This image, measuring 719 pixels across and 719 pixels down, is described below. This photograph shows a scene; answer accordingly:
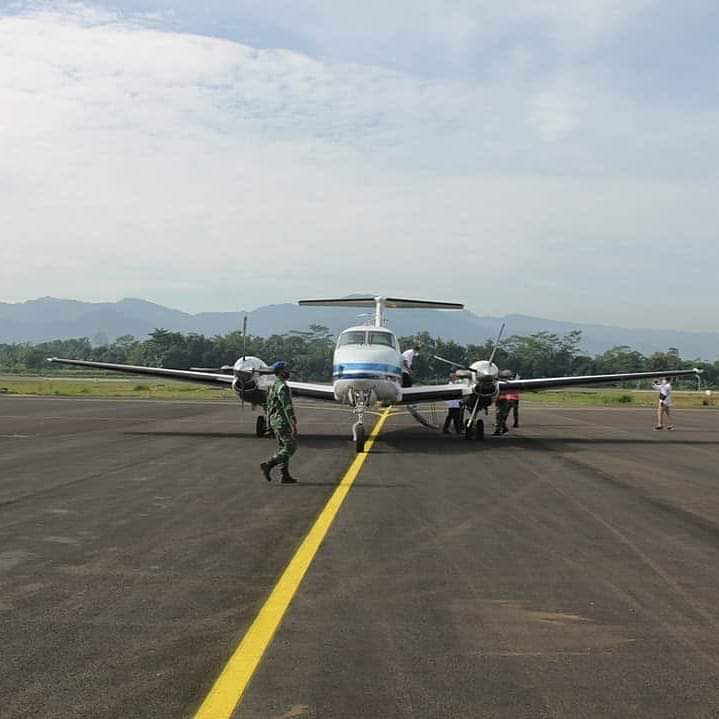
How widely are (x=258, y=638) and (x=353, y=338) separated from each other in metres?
16.5

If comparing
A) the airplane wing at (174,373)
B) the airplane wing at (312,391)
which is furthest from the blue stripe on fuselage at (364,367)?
the airplane wing at (174,373)

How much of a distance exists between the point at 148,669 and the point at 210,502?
637cm

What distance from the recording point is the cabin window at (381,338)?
2170 cm

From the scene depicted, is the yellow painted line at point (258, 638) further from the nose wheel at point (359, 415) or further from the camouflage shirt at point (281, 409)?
the nose wheel at point (359, 415)

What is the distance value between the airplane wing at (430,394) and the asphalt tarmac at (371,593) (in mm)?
7961

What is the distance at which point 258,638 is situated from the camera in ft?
17.9

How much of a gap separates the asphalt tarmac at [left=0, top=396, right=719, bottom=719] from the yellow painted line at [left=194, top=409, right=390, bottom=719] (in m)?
0.07

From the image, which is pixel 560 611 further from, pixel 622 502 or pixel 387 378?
pixel 387 378

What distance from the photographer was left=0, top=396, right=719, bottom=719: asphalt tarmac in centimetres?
A: 455

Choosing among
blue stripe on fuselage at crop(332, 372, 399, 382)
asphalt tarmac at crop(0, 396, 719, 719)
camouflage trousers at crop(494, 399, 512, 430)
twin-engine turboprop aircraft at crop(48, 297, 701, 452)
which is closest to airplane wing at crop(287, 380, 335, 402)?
twin-engine turboprop aircraft at crop(48, 297, 701, 452)

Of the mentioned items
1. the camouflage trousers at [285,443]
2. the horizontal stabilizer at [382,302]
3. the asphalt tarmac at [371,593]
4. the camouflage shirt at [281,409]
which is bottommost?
the asphalt tarmac at [371,593]

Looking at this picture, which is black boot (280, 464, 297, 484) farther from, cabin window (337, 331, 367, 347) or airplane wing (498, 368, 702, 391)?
airplane wing (498, 368, 702, 391)

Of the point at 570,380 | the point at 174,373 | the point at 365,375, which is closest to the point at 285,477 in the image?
the point at 365,375

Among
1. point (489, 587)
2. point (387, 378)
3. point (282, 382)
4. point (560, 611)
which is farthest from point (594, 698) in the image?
point (387, 378)
